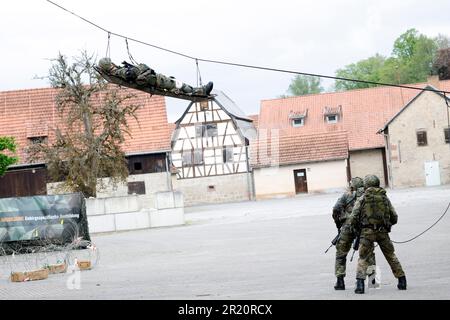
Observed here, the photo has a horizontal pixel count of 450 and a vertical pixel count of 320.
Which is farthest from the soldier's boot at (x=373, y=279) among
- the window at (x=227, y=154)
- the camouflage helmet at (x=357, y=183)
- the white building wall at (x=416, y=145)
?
the window at (x=227, y=154)

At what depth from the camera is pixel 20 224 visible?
29906mm

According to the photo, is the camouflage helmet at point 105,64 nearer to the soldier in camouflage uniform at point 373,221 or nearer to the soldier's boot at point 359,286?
the soldier in camouflage uniform at point 373,221

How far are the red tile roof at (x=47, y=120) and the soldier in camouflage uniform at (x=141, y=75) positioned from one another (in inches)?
1633

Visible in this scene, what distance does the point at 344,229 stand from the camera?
47.6 ft

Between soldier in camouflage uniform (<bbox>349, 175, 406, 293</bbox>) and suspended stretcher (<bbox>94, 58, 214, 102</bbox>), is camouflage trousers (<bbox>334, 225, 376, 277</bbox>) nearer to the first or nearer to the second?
soldier in camouflage uniform (<bbox>349, 175, 406, 293</bbox>)


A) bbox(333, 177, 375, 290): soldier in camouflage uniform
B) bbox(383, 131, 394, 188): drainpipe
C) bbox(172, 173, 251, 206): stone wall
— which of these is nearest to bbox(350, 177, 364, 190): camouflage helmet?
bbox(333, 177, 375, 290): soldier in camouflage uniform

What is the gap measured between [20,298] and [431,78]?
60347 mm

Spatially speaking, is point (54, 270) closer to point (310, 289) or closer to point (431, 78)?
point (310, 289)

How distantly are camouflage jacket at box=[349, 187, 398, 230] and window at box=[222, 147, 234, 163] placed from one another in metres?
57.2

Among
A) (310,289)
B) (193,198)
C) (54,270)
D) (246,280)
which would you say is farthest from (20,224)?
(193,198)

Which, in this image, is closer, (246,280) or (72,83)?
(246,280)

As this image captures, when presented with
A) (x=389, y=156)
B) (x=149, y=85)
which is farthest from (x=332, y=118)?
(x=149, y=85)

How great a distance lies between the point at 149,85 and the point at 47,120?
1800 inches

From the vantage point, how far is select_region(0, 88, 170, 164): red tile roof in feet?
202
